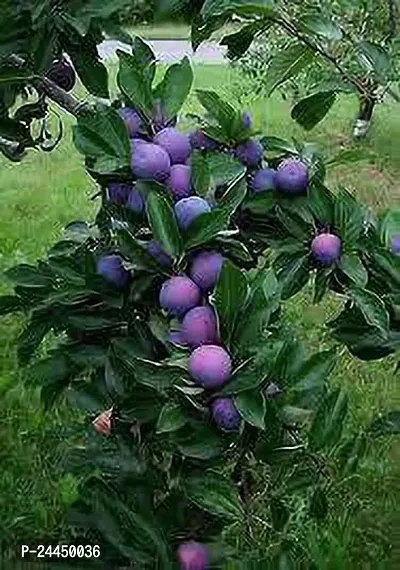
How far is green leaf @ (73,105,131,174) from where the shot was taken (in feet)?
3.45

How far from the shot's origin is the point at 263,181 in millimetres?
1161

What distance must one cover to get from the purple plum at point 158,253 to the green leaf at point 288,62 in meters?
0.25

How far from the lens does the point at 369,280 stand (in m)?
1.17

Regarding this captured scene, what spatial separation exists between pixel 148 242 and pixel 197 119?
19 cm

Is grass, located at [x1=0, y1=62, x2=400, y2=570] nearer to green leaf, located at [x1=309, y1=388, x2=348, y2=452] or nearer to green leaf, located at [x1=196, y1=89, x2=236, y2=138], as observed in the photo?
green leaf, located at [x1=196, y1=89, x2=236, y2=138]

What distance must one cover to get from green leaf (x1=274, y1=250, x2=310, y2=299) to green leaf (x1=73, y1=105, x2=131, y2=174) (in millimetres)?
189

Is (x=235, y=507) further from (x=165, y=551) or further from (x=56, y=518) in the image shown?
(x=56, y=518)

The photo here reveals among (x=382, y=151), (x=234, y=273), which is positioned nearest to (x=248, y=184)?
(x=234, y=273)

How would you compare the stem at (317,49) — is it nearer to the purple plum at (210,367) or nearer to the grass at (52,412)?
the grass at (52,412)

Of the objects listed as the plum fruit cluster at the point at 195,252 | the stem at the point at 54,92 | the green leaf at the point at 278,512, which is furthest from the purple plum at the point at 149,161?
the green leaf at the point at 278,512

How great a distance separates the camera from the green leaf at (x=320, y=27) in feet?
3.89

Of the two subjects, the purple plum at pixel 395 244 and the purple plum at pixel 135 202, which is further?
the purple plum at pixel 395 244

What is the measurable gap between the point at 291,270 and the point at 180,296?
0.18 m

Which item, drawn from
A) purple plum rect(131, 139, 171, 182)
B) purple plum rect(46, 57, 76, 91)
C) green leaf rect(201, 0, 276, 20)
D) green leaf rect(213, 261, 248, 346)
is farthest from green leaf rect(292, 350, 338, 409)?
purple plum rect(46, 57, 76, 91)
